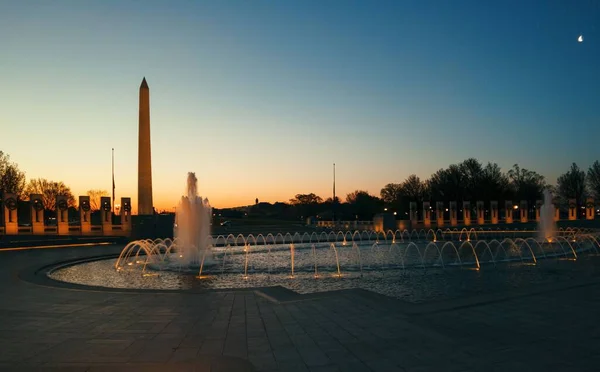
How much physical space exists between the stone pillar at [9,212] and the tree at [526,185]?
74.9 metres

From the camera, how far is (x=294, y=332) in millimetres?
7684

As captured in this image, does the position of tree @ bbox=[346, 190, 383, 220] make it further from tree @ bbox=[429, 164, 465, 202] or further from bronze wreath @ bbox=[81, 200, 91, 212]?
bronze wreath @ bbox=[81, 200, 91, 212]

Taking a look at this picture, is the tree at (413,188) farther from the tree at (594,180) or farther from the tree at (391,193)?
the tree at (594,180)

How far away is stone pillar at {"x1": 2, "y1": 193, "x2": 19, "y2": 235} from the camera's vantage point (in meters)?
34.1

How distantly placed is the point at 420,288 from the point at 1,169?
55.8 m

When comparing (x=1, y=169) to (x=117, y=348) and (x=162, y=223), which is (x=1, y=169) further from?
(x=117, y=348)

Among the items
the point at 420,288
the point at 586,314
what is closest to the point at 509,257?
the point at 420,288

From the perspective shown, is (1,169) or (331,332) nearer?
(331,332)

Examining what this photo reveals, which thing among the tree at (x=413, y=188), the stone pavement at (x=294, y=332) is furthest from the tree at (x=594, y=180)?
the stone pavement at (x=294, y=332)

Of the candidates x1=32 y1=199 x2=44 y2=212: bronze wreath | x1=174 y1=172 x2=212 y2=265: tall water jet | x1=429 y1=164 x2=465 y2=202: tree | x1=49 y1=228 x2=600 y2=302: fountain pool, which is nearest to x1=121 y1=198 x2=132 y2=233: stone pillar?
x1=32 y1=199 x2=44 y2=212: bronze wreath

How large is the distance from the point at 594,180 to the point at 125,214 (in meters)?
74.4

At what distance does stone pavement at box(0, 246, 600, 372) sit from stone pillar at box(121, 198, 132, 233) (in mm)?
28922

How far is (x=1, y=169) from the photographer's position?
5397 cm

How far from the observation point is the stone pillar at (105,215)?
37.9 m
